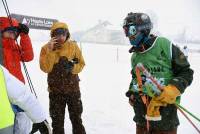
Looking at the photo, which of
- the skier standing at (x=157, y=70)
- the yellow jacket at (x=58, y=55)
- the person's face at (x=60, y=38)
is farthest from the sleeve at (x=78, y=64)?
the skier standing at (x=157, y=70)

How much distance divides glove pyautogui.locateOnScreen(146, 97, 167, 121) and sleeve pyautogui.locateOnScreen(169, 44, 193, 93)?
0.22m

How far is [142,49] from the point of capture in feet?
10.4

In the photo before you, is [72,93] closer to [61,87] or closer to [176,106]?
[61,87]

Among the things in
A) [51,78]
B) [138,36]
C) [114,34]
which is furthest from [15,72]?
[114,34]

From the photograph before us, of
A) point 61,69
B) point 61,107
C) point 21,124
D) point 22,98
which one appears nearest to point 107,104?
point 61,107

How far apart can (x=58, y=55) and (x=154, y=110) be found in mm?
1888

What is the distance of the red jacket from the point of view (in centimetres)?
436

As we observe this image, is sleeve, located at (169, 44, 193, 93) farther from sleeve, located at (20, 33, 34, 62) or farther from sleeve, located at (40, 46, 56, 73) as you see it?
sleeve, located at (20, 33, 34, 62)

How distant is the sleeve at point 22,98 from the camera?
2.12 meters

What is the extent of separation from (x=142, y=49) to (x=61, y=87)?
172cm

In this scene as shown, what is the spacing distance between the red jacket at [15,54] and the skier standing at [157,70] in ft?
5.91

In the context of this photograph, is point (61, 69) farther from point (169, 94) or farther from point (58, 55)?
point (169, 94)

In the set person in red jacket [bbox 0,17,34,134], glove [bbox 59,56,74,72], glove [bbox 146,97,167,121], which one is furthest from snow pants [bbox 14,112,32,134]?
glove [bbox 59,56,74,72]

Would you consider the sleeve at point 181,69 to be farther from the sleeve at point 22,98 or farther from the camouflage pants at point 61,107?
the camouflage pants at point 61,107
